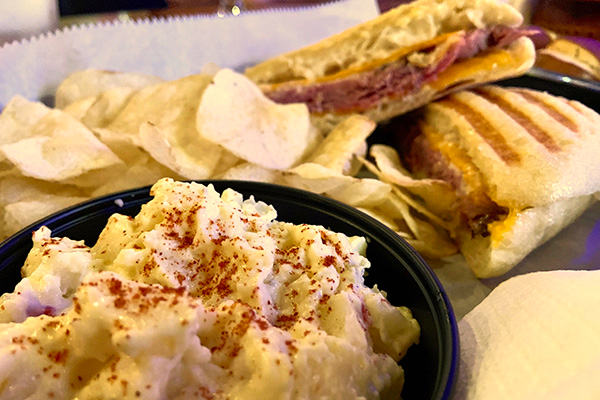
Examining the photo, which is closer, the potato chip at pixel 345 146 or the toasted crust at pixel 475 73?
the potato chip at pixel 345 146

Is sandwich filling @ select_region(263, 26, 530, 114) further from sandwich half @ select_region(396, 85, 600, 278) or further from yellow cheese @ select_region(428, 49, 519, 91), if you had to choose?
sandwich half @ select_region(396, 85, 600, 278)

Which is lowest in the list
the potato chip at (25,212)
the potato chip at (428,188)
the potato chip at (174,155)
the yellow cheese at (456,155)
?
the potato chip at (428,188)

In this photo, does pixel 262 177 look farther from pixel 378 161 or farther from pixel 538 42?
pixel 538 42

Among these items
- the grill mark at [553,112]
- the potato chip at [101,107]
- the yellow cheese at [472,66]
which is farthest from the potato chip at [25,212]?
the grill mark at [553,112]

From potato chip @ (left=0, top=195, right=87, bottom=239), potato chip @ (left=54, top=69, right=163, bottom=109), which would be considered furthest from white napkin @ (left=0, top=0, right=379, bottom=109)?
potato chip @ (left=0, top=195, right=87, bottom=239)

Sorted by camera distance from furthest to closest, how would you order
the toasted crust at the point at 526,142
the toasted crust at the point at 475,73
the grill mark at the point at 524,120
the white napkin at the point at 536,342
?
the toasted crust at the point at 475,73
the grill mark at the point at 524,120
the toasted crust at the point at 526,142
the white napkin at the point at 536,342

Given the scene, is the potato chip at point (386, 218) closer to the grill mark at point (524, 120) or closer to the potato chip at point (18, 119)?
the grill mark at point (524, 120)
